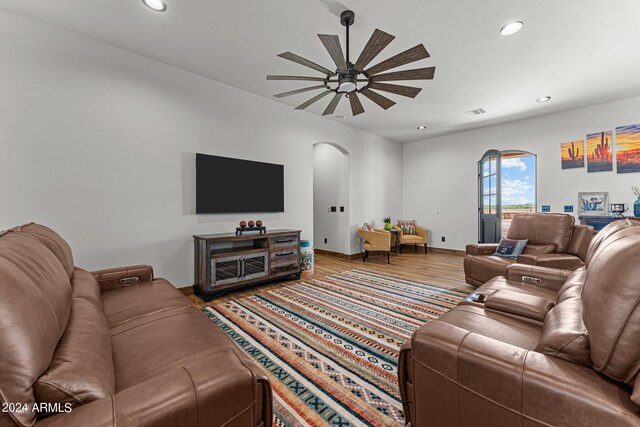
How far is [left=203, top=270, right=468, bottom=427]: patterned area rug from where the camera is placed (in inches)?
60.0

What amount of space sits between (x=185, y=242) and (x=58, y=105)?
1.87 metres

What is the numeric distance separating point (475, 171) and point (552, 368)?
20.0ft

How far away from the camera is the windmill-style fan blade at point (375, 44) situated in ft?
6.07

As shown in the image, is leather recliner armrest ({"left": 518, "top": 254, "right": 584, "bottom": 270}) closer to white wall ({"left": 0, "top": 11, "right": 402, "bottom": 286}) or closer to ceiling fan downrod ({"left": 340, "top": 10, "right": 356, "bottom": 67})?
ceiling fan downrod ({"left": 340, "top": 10, "right": 356, "bottom": 67})

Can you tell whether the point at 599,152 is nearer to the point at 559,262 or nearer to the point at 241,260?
the point at 559,262

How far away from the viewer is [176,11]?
2375 millimetres

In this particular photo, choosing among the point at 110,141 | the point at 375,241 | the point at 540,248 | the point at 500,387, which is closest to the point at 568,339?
the point at 500,387

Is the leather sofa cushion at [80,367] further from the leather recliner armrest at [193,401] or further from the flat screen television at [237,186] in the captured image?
the flat screen television at [237,186]

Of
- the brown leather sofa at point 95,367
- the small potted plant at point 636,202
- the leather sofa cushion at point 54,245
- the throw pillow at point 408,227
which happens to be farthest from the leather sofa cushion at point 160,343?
the small potted plant at point 636,202

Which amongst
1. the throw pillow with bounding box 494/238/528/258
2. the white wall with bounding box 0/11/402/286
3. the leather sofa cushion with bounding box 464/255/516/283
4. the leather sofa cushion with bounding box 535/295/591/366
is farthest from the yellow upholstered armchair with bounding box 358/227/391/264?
the leather sofa cushion with bounding box 535/295/591/366

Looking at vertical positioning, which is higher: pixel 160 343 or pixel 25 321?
pixel 25 321

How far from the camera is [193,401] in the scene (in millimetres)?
786

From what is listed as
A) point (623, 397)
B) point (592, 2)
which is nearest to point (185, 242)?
point (623, 397)

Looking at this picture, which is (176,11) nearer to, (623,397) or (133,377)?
(133,377)
